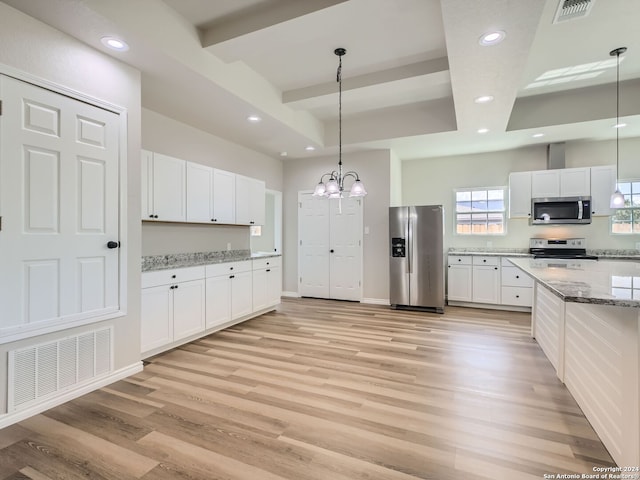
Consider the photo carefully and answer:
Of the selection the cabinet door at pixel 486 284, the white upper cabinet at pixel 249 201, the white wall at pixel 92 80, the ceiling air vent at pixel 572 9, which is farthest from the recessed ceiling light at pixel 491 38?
the cabinet door at pixel 486 284

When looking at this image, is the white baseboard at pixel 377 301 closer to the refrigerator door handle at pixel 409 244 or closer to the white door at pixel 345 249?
the white door at pixel 345 249

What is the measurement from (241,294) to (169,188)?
1.63m

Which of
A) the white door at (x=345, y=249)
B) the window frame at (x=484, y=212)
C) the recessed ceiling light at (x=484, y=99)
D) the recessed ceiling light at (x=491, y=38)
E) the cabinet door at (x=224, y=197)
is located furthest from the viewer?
the white door at (x=345, y=249)

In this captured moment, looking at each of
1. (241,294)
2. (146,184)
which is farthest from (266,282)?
(146,184)

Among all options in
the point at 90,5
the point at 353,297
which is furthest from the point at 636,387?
the point at 353,297

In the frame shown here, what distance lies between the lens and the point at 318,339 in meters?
3.79

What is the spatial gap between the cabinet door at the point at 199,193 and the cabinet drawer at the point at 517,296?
4.66 meters

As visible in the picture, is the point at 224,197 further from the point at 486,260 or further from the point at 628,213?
the point at 628,213

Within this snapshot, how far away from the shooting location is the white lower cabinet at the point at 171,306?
3.09 meters

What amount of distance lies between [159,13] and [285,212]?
415cm

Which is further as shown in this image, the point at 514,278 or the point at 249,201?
the point at 514,278

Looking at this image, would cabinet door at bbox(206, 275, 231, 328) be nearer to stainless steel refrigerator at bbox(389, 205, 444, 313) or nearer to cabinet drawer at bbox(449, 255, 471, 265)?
stainless steel refrigerator at bbox(389, 205, 444, 313)

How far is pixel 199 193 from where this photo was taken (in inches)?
161

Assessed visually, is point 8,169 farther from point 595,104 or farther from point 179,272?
point 595,104
